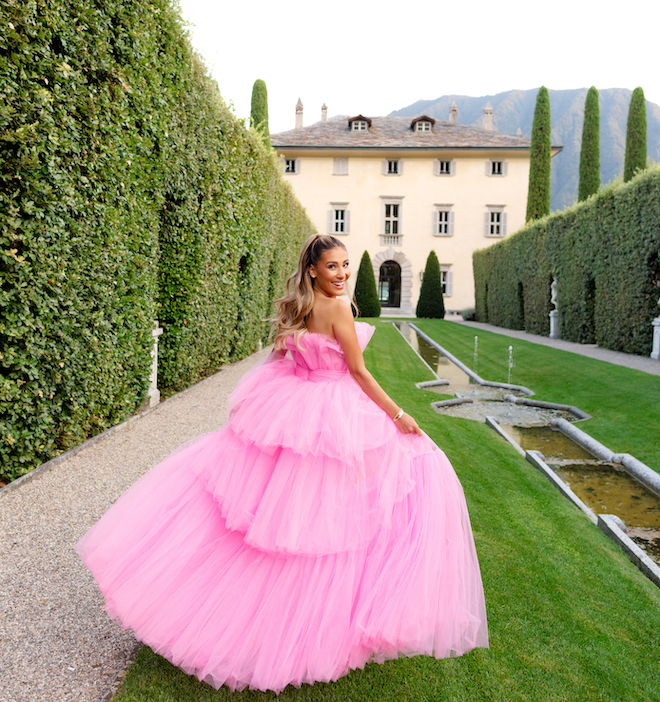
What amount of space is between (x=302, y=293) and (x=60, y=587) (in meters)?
1.87

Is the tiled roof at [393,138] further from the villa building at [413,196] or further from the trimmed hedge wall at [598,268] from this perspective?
the trimmed hedge wall at [598,268]

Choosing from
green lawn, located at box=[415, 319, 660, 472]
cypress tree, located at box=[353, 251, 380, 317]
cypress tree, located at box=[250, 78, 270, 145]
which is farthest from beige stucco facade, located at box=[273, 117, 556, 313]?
green lawn, located at box=[415, 319, 660, 472]

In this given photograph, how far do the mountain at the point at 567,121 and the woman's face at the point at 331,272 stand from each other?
130542 mm

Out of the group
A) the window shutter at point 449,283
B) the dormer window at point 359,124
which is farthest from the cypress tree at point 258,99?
the window shutter at point 449,283

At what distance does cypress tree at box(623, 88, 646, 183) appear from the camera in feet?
74.5

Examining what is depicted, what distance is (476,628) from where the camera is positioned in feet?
6.14

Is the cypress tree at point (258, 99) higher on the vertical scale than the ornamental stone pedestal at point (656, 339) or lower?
higher

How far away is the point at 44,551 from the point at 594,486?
4.55 meters

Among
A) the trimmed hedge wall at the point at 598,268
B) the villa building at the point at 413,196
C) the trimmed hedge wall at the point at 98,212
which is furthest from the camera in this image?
the villa building at the point at 413,196

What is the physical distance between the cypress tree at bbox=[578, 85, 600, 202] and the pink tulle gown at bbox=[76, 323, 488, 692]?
85.6 ft

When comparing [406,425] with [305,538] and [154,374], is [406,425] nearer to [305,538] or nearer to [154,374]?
[305,538]

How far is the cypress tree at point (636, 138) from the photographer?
74.5 ft

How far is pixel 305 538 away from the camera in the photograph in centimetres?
187

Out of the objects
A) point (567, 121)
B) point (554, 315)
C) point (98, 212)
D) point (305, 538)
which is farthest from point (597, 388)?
point (567, 121)
